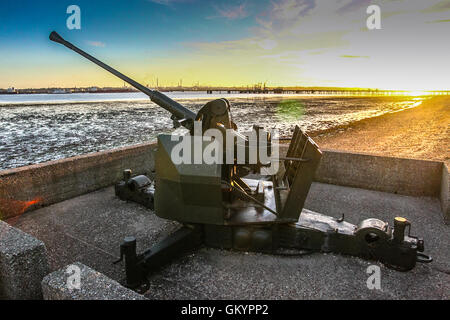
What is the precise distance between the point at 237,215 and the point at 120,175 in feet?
13.4

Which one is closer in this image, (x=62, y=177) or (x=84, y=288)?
(x=84, y=288)

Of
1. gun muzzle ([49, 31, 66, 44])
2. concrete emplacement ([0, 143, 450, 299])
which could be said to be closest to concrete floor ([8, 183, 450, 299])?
concrete emplacement ([0, 143, 450, 299])

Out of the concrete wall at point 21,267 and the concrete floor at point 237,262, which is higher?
the concrete wall at point 21,267

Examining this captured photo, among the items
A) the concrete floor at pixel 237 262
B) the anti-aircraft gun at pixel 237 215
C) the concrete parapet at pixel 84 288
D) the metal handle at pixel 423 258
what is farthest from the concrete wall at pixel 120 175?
the concrete parapet at pixel 84 288

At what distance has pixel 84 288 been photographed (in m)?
2.37

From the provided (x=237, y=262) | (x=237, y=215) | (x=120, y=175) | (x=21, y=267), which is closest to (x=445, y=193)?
(x=237, y=215)

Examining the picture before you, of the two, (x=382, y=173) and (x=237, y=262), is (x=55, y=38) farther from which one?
(x=382, y=173)

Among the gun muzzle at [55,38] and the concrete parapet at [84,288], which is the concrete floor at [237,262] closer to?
the concrete parapet at [84,288]

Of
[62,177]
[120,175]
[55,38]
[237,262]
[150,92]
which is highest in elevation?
[55,38]

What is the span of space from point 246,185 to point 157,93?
2.15 m

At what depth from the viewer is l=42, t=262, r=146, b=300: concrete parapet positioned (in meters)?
2.31

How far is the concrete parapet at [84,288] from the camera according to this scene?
2311 mm

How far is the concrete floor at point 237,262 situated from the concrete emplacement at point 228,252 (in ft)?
0.04

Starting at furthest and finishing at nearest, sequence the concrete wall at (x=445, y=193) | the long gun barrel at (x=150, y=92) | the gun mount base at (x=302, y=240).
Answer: the concrete wall at (x=445, y=193), the long gun barrel at (x=150, y=92), the gun mount base at (x=302, y=240)
